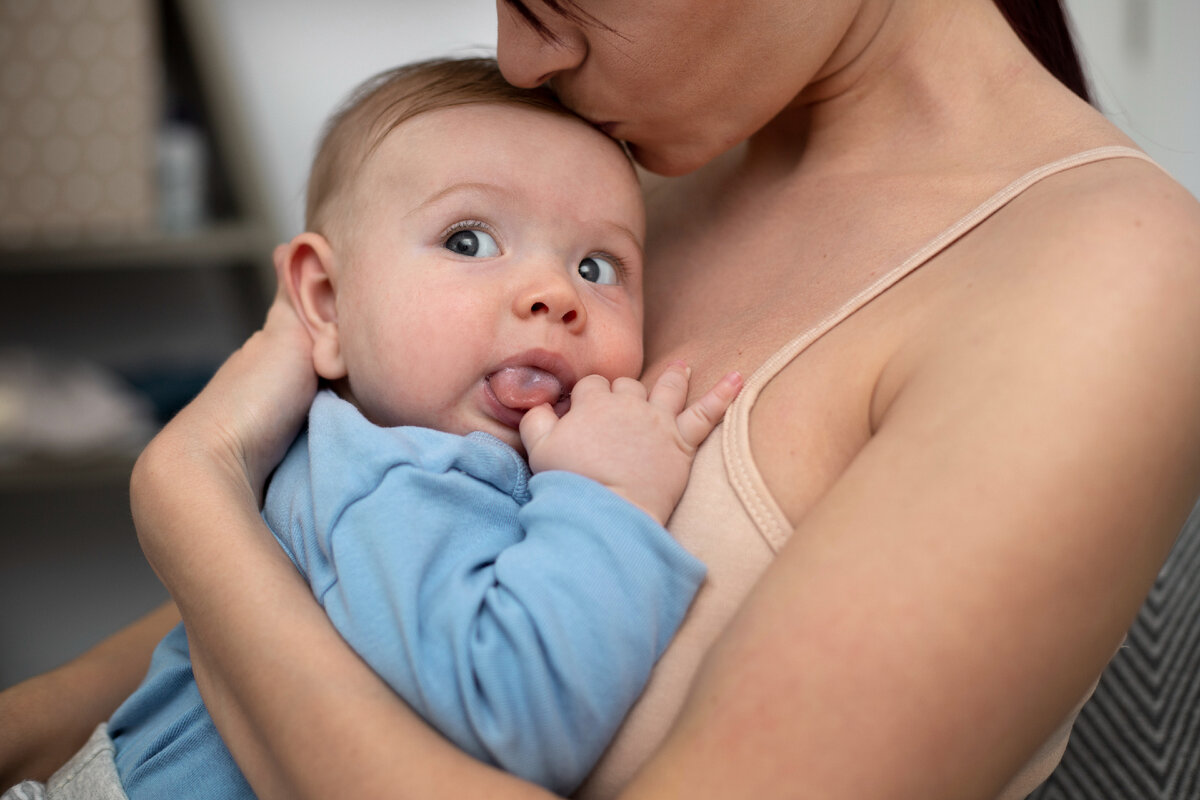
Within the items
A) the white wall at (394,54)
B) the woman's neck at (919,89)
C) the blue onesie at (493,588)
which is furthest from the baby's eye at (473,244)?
the white wall at (394,54)

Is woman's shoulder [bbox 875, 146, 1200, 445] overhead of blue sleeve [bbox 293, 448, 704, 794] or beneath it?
overhead

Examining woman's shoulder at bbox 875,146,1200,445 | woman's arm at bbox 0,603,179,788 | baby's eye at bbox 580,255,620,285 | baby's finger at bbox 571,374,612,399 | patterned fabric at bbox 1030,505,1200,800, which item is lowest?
patterned fabric at bbox 1030,505,1200,800

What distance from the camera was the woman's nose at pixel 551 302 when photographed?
92 cm

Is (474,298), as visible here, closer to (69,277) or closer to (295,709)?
(295,709)

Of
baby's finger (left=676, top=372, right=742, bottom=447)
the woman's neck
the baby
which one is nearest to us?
the baby

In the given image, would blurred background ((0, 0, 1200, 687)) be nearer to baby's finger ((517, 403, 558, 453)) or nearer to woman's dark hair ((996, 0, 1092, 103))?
woman's dark hair ((996, 0, 1092, 103))

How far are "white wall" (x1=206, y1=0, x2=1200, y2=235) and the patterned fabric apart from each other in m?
1.85

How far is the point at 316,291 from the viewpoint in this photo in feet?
3.63

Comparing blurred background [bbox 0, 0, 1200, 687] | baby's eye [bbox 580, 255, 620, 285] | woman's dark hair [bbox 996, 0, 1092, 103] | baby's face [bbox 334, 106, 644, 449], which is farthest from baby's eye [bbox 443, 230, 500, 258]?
blurred background [bbox 0, 0, 1200, 687]

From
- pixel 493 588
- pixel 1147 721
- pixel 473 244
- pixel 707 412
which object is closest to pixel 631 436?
pixel 707 412

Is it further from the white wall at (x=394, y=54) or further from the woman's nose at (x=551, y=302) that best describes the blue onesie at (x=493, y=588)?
the white wall at (x=394, y=54)

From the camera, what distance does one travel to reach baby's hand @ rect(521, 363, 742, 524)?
812mm

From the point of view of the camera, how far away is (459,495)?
82cm

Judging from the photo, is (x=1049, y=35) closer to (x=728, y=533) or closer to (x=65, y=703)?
(x=728, y=533)
